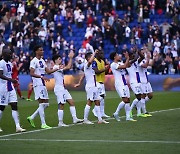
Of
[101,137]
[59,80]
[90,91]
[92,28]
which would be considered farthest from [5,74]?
[92,28]

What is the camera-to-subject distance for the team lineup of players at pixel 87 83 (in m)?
17.4

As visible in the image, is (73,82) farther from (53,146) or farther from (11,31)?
(53,146)

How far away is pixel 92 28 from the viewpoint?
44438mm

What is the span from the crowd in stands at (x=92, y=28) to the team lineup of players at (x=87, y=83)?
17.1m

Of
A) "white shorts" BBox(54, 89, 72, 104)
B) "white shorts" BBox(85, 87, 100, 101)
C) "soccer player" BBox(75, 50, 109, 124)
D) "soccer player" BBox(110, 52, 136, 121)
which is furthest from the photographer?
"soccer player" BBox(110, 52, 136, 121)

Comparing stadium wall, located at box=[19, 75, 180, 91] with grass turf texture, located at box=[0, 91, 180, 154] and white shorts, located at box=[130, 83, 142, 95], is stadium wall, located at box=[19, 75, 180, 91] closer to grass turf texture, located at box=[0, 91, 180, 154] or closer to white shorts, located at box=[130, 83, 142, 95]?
grass turf texture, located at box=[0, 91, 180, 154]

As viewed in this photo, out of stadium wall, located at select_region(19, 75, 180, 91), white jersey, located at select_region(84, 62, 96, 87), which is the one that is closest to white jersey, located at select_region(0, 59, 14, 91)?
white jersey, located at select_region(84, 62, 96, 87)

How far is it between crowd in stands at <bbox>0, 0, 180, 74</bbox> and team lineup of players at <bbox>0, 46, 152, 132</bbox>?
17059mm

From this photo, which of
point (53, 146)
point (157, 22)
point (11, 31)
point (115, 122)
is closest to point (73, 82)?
point (157, 22)

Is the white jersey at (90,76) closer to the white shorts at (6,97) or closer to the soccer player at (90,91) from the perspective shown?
the soccer player at (90,91)

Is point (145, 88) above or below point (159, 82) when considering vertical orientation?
above

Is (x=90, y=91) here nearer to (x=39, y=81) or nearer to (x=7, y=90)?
(x=39, y=81)

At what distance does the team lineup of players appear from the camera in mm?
17438

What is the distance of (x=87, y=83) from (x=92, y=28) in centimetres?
2489
